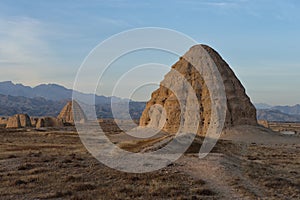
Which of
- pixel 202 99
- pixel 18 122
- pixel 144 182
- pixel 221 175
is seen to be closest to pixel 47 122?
pixel 18 122

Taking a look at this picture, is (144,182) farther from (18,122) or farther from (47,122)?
(47,122)

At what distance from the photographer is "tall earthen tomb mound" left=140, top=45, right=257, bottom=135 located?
51000 mm

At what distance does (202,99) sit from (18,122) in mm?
48853

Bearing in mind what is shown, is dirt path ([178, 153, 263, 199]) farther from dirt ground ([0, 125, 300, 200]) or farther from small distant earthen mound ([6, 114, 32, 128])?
small distant earthen mound ([6, 114, 32, 128])

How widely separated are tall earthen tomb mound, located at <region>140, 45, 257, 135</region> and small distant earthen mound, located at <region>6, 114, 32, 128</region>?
125ft

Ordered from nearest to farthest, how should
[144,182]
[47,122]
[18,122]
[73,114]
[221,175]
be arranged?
1. [144,182]
2. [221,175]
3. [18,122]
4. [47,122]
5. [73,114]

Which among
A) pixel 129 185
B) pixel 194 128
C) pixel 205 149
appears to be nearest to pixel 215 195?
pixel 129 185

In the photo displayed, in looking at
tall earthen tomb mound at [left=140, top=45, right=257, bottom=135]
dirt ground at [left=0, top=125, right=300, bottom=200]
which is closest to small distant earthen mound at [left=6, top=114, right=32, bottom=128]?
tall earthen tomb mound at [left=140, top=45, right=257, bottom=135]

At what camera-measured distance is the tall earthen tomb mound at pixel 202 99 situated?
51.0 meters

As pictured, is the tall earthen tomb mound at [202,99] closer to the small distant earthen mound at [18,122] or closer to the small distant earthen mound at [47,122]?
the small distant earthen mound at [47,122]

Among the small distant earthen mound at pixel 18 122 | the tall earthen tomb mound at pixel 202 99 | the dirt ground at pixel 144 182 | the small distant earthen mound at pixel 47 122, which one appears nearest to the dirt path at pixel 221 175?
the dirt ground at pixel 144 182

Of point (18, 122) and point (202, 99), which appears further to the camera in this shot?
point (18, 122)

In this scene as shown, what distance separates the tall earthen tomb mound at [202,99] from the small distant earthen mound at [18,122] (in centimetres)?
3824

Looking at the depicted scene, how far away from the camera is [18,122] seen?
83062 millimetres
